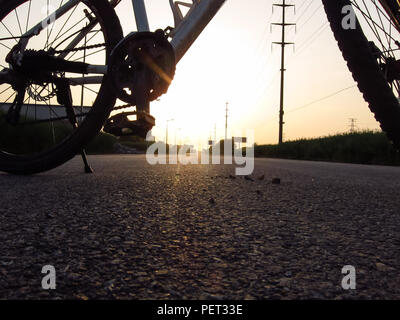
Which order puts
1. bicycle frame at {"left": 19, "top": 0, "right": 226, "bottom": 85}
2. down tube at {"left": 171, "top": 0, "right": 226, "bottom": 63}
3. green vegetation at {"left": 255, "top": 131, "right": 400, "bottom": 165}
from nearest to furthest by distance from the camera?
bicycle frame at {"left": 19, "top": 0, "right": 226, "bottom": 85} → down tube at {"left": 171, "top": 0, "right": 226, "bottom": 63} → green vegetation at {"left": 255, "top": 131, "right": 400, "bottom": 165}

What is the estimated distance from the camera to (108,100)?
3.68 m

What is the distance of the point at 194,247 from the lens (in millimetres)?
1608

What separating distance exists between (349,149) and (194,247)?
59.8ft

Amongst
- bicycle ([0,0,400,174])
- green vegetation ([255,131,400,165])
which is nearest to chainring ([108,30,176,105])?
bicycle ([0,0,400,174])

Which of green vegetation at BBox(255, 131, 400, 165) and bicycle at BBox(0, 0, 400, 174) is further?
green vegetation at BBox(255, 131, 400, 165)

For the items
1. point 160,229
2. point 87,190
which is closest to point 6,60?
point 87,190

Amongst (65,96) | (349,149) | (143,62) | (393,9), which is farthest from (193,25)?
(349,149)

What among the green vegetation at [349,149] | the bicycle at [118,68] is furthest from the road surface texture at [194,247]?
the green vegetation at [349,149]

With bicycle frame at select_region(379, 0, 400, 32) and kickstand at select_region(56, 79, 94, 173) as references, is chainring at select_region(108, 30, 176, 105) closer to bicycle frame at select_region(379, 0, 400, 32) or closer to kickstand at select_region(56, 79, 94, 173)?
kickstand at select_region(56, 79, 94, 173)

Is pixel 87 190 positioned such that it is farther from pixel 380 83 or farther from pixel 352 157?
pixel 352 157

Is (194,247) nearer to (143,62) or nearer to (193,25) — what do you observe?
(143,62)

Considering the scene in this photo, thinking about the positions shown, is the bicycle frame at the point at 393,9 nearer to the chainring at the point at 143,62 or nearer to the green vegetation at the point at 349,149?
the chainring at the point at 143,62

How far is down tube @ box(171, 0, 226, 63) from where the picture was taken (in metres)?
3.46

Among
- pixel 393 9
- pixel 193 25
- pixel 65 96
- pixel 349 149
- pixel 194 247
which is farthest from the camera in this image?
pixel 349 149
